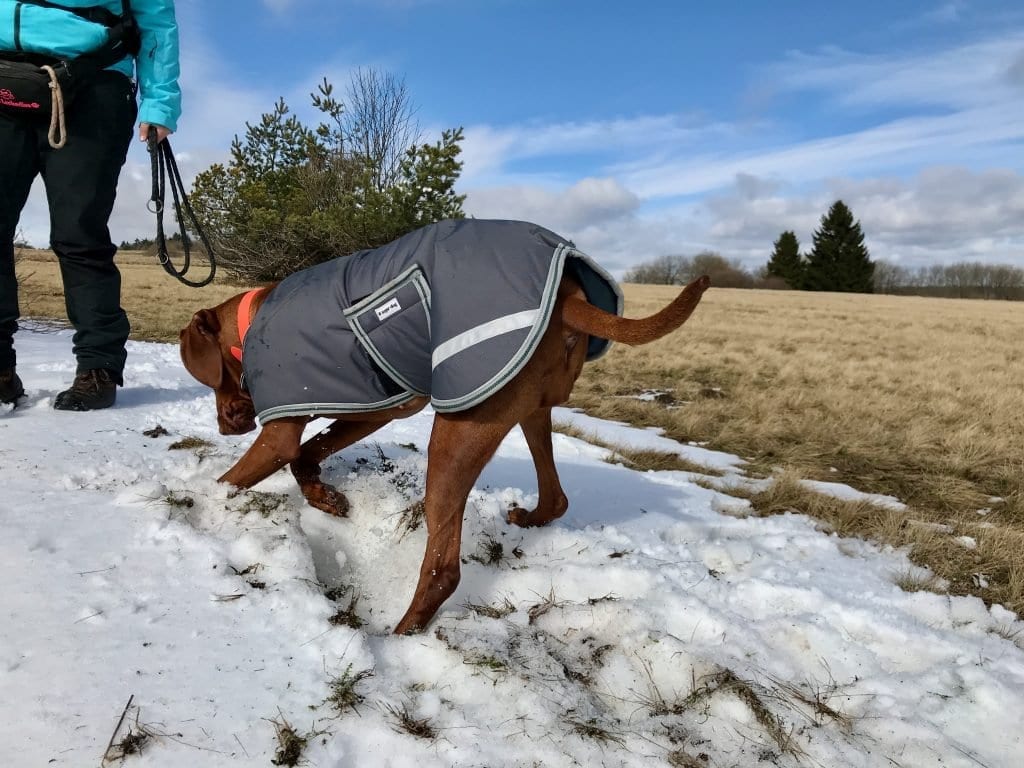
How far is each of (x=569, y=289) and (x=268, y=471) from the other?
132 cm

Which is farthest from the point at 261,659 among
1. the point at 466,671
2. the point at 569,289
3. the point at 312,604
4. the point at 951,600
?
the point at 951,600

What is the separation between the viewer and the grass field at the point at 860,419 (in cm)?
332

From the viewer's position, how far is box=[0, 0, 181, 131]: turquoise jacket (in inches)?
Answer: 110

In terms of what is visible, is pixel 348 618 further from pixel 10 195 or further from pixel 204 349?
pixel 10 195

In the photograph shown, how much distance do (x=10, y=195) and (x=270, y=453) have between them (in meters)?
1.90

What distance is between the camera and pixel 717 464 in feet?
15.6

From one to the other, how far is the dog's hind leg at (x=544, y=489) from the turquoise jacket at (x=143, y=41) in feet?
7.84

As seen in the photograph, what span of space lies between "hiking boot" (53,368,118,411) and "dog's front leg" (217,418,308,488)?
1.32m

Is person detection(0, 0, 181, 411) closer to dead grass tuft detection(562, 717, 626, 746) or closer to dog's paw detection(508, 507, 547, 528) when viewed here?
dog's paw detection(508, 507, 547, 528)

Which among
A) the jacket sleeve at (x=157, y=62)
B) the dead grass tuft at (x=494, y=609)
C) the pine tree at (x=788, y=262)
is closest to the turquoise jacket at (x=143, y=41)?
the jacket sleeve at (x=157, y=62)

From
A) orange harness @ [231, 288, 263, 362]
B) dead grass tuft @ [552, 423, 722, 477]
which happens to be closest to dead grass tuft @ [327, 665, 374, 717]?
orange harness @ [231, 288, 263, 362]

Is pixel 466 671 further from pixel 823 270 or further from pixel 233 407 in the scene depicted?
pixel 823 270

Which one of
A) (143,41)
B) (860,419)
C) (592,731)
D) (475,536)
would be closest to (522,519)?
(475,536)

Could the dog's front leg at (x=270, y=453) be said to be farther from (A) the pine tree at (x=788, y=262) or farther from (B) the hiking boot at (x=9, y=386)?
(A) the pine tree at (x=788, y=262)
